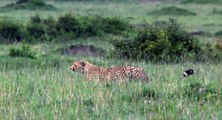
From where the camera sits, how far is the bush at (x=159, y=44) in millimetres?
14273

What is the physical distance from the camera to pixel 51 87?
8.74 metres

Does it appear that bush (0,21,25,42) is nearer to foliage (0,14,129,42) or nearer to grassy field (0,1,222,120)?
foliage (0,14,129,42)

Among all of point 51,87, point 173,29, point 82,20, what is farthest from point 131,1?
point 51,87

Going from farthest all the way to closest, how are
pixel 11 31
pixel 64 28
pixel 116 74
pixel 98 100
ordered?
pixel 64 28 < pixel 11 31 < pixel 116 74 < pixel 98 100

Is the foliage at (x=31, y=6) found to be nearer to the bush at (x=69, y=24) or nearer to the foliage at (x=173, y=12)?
the foliage at (x=173, y=12)

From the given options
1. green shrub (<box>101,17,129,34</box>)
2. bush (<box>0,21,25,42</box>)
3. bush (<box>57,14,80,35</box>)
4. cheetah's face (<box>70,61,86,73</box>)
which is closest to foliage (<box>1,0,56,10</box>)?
green shrub (<box>101,17,129,34</box>)

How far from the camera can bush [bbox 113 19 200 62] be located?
14273 millimetres

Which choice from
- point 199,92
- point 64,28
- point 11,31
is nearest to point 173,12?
point 64,28

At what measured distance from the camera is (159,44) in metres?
14.5

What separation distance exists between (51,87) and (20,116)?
167 cm

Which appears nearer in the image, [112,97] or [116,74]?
[112,97]

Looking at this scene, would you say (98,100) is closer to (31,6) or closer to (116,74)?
(116,74)

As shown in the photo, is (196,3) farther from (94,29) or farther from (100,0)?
(94,29)

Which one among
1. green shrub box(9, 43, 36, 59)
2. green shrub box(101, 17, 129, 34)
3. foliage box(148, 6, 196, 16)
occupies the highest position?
green shrub box(9, 43, 36, 59)
